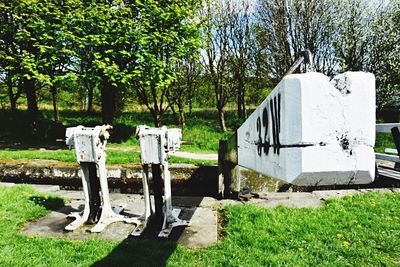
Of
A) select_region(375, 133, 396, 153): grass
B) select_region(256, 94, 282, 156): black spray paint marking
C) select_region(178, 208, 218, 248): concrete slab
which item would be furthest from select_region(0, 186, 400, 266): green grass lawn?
select_region(375, 133, 396, 153): grass

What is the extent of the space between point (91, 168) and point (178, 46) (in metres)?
8.56

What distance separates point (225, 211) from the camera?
14.8 ft

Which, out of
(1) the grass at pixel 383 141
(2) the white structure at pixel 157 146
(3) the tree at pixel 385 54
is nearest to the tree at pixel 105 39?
(2) the white structure at pixel 157 146

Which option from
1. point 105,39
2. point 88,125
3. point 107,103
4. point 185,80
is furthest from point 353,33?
point 88,125

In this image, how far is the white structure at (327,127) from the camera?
1084 mm

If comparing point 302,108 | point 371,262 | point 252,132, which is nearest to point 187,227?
point 371,262

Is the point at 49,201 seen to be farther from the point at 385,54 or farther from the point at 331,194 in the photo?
the point at 385,54

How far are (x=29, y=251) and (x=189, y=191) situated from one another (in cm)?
325

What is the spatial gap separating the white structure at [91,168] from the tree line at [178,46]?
6.60m

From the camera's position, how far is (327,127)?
1110mm

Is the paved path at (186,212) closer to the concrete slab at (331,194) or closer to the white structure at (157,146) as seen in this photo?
the concrete slab at (331,194)

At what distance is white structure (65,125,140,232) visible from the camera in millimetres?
4031

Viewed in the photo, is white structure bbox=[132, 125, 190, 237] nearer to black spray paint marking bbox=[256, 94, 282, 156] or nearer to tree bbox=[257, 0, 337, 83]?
black spray paint marking bbox=[256, 94, 282, 156]

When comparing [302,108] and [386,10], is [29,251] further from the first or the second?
[386,10]
